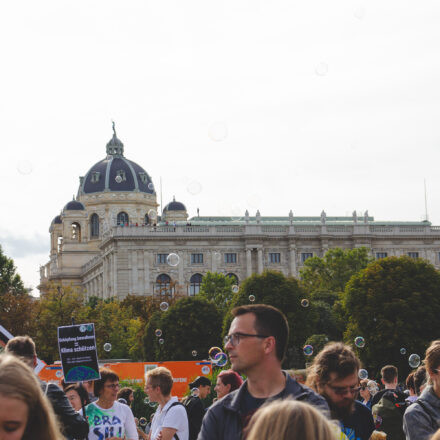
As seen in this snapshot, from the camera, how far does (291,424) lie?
418 centimetres

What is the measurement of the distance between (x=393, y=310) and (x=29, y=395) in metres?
48.1

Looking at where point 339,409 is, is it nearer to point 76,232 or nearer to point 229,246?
point 229,246

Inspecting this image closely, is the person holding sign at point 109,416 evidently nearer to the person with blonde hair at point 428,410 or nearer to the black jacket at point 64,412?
the black jacket at point 64,412

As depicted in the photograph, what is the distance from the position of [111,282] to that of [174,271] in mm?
7600

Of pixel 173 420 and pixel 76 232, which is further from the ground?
pixel 76 232

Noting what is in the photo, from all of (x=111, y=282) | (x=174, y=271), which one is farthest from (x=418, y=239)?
(x=111, y=282)

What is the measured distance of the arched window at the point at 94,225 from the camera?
131500mm

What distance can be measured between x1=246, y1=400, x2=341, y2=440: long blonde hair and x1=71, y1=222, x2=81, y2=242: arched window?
128405 millimetres

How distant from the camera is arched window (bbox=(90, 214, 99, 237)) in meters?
132

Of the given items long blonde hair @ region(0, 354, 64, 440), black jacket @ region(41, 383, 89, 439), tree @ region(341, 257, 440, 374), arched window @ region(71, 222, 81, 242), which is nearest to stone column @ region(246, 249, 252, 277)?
arched window @ region(71, 222, 81, 242)

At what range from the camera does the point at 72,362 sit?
1159 centimetres

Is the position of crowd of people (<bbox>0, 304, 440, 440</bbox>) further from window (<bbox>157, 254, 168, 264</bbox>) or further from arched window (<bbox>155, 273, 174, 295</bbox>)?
window (<bbox>157, 254, 168, 264</bbox>)

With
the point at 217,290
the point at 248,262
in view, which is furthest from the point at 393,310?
the point at 248,262

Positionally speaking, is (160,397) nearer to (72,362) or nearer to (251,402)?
(72,362)
